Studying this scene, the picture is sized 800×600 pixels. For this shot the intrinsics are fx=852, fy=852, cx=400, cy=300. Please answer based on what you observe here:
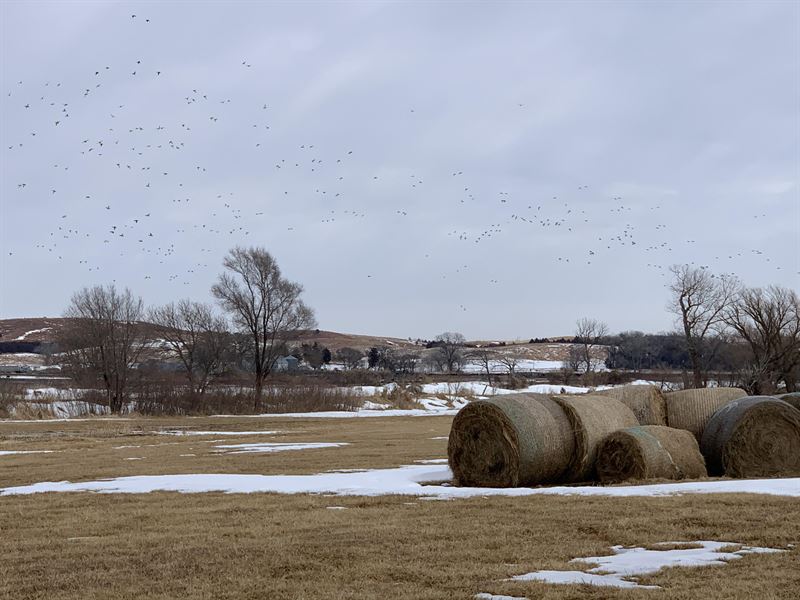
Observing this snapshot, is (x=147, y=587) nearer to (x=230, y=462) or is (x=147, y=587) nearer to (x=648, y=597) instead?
(x=648, y=597)

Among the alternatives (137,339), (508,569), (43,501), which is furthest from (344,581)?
(137,339)

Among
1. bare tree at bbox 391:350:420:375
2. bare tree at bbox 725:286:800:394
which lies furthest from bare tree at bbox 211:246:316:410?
bare tree at bbox 391:350:420:375

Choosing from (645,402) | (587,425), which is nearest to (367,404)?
(645,402)

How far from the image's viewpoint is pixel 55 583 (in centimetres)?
732

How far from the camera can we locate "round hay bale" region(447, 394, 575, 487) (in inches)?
553

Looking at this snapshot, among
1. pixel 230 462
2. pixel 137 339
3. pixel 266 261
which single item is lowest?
pixel 230 462

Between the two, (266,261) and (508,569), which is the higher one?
(266,261)

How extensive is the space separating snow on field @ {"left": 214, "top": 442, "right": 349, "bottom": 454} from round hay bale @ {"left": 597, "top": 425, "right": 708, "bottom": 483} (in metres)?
10.8

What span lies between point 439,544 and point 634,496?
4174 mm

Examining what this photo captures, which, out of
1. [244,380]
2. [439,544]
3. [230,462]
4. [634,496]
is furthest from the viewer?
[244,380]

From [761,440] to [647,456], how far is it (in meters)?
2.45

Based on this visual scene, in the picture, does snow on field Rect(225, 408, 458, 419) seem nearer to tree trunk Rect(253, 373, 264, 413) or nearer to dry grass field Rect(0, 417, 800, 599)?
tree trunk Rect(253, 373, 264, 413)

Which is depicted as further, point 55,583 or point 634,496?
point 634,496

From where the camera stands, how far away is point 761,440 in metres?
14.8
